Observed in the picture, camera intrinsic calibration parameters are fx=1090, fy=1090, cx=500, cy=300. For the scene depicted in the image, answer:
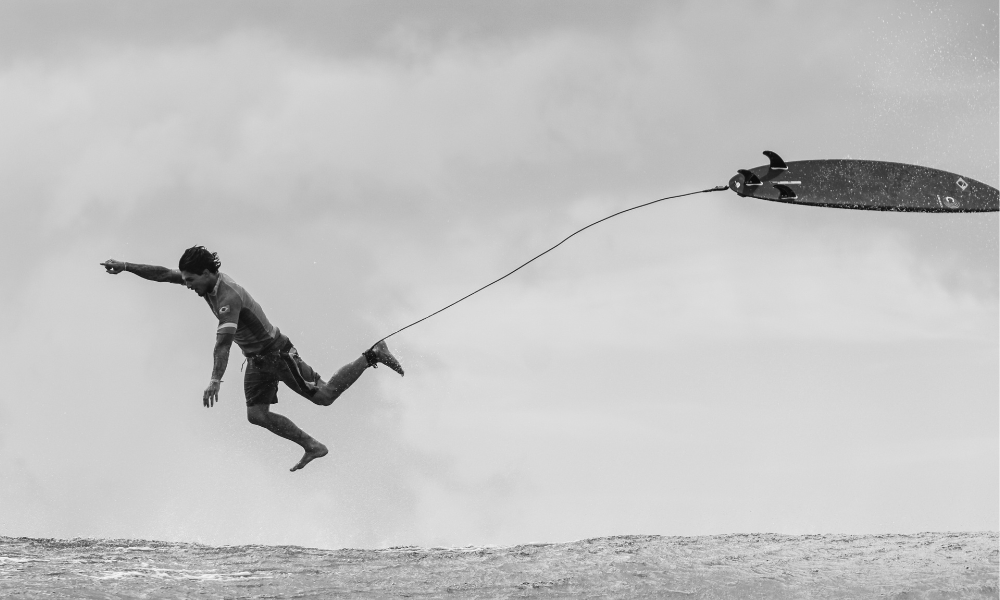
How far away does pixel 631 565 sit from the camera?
580 inches

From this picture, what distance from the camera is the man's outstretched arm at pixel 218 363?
517 inches

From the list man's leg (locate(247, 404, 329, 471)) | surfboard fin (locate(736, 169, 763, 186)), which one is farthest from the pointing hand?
surfboard fin (locate(736, 169, 763, 186))

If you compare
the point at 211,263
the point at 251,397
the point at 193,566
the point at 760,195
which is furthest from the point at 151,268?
the point at 760,195

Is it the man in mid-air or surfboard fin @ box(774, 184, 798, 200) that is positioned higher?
surfboard fin @ box(774, 184, 798, 200)

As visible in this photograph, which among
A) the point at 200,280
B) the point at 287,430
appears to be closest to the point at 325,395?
the point at 287,430

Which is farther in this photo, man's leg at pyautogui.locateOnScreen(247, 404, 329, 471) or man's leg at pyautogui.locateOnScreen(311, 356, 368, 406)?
man's leg at pyautogui.locateOnScreen(311, 356, 368, 406)

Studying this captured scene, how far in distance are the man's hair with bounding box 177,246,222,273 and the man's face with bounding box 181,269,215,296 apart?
5 cm

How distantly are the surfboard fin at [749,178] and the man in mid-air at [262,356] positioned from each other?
5.22m

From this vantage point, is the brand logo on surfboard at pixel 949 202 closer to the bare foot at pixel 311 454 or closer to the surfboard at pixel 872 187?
the surfboard at pixel 872 187

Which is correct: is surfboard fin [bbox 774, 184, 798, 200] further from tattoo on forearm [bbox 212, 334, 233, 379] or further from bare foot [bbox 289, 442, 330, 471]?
tattoo on forearm [bbox 212, 334, 233, 379]

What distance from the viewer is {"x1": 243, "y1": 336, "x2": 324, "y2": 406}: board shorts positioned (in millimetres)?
14727

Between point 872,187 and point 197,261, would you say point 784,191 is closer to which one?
point 872,187

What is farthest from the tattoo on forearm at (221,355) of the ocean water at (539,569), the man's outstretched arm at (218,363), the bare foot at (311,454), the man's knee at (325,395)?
the ocean water at (539,569)

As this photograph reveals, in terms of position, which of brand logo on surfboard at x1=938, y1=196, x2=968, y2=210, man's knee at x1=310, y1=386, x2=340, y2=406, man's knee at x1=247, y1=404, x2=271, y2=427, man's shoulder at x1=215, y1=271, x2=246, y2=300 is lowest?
man's knee at x1=247, y1=404, x2=271, y2=427
